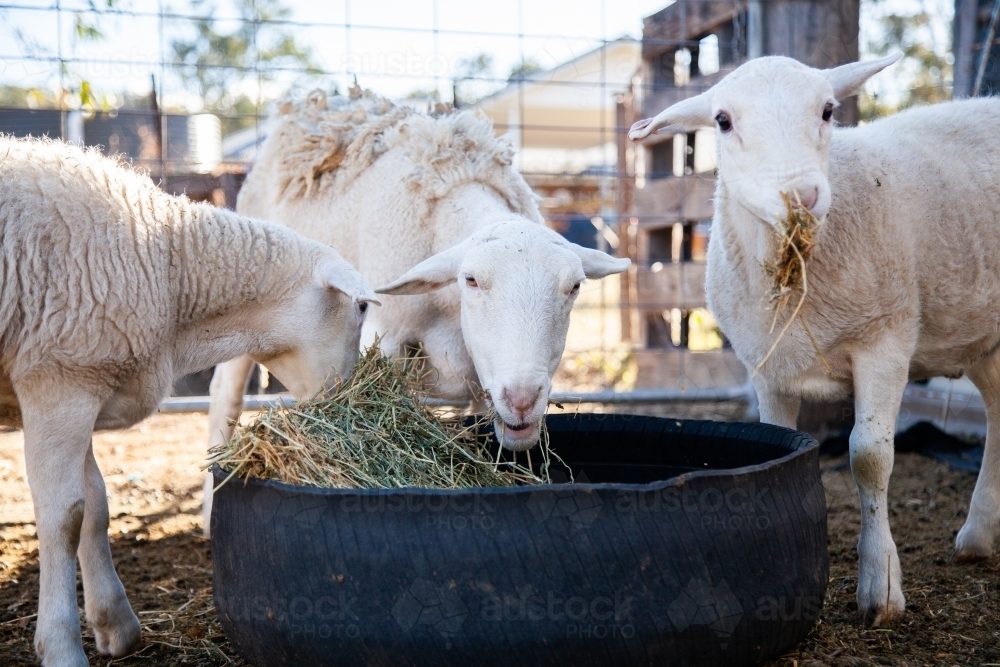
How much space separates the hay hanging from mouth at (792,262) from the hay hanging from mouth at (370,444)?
950 mm

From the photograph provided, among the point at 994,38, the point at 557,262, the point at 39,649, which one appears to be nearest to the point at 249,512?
the point at 39,649

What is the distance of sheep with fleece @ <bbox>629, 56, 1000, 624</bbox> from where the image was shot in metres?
3.05

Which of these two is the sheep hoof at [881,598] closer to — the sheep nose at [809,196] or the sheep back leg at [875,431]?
the sheep back leg at [875,431]

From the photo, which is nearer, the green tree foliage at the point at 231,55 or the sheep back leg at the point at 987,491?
the sheep back leg at the point at 987,491

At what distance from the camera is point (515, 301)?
3.16 m

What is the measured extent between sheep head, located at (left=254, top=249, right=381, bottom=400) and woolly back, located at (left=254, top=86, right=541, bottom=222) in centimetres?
91

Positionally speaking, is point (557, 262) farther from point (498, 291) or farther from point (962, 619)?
point (962, 619)

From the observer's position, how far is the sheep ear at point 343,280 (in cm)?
329

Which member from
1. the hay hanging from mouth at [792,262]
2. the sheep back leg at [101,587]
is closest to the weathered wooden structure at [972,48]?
the hay hanging from mouth at [792,262]

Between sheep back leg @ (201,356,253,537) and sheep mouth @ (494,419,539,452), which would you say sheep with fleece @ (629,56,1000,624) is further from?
sheep back leg @ (201,356,253,537)

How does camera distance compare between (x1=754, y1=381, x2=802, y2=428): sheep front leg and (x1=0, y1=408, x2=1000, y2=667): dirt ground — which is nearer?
(x1=0, y1=408, x2=1000, y2=667): dirt ground

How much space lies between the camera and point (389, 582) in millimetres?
2238

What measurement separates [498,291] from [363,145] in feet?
6.00

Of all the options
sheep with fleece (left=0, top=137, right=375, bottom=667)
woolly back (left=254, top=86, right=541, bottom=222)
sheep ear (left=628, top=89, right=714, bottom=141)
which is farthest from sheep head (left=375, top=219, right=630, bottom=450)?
woolly back (left=254, top=86, right=541, bottom=222)
